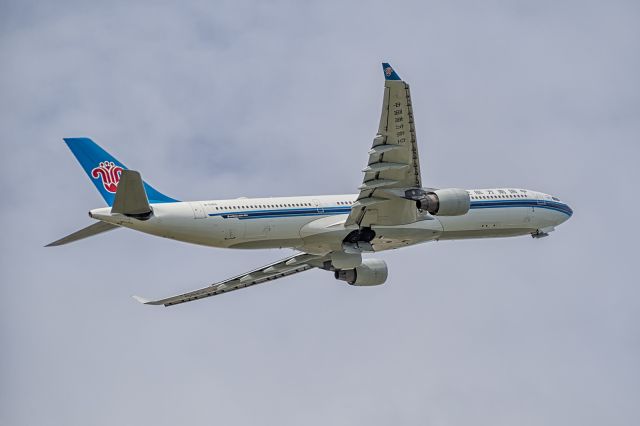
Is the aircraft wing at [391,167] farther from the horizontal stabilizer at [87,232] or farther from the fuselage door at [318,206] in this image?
the horizontal stabilizer at [87,232]

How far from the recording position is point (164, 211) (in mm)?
52500

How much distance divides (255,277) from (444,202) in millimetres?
14155

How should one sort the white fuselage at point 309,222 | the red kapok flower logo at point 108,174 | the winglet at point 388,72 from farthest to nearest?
the red kapok flower logo at point 108,174 < the white fuselage at point 309,222 < the winglet at point 388,72

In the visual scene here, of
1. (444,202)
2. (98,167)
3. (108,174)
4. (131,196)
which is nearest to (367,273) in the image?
(444,202)

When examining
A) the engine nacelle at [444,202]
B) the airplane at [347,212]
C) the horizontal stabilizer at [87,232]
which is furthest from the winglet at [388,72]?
the horizontal stabilizer at [87,232]

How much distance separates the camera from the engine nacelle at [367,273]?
6200cm

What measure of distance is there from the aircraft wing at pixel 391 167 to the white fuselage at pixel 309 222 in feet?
4.19

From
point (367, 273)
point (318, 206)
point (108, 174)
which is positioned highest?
point (108, 174)

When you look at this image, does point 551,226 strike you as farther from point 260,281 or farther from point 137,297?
point 137,297

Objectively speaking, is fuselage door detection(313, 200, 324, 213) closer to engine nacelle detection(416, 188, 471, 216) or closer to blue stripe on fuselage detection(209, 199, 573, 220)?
blue stripe on fuselage detection(209, 199, 573, 220)

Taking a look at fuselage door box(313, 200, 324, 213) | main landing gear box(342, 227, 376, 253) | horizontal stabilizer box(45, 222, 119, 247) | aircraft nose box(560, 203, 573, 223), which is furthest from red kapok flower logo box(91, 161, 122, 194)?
aircraft nose box(560, 203, 573, 223)

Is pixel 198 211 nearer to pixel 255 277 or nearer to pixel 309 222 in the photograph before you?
pixel 309 222

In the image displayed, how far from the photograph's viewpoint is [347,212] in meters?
57.2

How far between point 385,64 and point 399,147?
4.25 m
